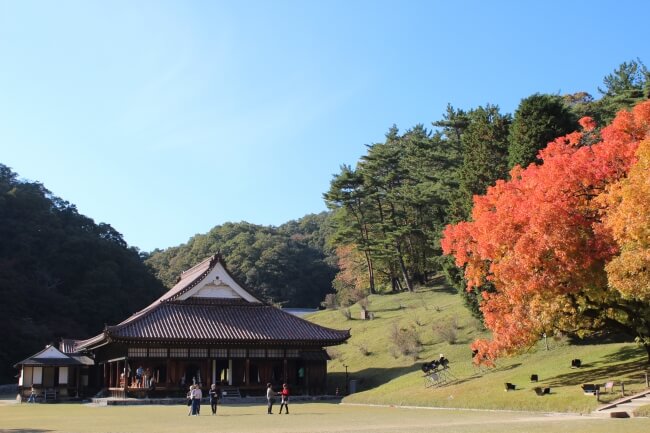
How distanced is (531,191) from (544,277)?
3.41m

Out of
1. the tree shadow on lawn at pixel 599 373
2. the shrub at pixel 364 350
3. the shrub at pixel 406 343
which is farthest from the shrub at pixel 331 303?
the tree shadow on lawn at pixel 599 373

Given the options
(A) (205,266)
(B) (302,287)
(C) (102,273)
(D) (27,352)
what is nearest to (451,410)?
(A) (205,266)

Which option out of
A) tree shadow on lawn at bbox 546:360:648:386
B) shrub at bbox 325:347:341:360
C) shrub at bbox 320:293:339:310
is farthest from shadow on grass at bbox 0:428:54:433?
shrub at bbox 320:293:339:310

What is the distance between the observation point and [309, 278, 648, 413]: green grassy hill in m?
23.6

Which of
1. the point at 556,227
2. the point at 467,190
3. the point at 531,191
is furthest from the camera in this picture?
the point at 467,190

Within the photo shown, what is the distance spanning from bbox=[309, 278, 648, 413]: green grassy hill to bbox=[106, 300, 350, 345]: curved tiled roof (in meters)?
4.09

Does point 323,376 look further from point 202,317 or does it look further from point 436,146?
point 436,146

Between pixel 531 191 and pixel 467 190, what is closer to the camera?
pixel 531 191

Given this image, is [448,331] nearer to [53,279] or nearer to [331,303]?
[331,303]

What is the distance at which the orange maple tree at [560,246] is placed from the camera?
22.0 m

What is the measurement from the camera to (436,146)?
57.5 m

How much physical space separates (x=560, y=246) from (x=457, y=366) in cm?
1321

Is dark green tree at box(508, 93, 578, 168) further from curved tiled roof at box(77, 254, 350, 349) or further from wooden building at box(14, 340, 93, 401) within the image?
wooden building at box(14, 340, 93, 401)

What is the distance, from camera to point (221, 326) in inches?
1545
